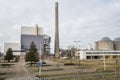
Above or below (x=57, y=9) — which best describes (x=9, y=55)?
below

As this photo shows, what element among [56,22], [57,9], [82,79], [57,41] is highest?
[57,9]

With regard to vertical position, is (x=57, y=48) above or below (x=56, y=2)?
below

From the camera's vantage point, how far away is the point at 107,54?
18988 centimetres

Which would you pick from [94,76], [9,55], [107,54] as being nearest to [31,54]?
[9,55]

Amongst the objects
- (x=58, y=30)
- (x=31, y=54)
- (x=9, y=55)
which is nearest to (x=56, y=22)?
(x=58, y=30)

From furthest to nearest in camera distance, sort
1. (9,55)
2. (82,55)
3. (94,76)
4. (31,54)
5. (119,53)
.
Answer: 1. (119,53)
2. (82,55)
3. (9,55)
4. (31,54)
5. (94,76)

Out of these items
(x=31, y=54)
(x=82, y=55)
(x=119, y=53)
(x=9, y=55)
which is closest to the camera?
(x=31, y=54)

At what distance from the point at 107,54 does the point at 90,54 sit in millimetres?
16196

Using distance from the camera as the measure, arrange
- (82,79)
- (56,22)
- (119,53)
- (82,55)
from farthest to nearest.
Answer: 1. (119,53)
2. (82,55)
3. (56,22)
4. (82,79)

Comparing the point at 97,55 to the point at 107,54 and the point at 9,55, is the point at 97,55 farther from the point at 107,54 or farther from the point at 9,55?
the point at 9,55

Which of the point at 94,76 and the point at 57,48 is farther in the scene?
the point at 57,48

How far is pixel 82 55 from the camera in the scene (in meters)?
183

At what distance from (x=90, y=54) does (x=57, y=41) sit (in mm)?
33796

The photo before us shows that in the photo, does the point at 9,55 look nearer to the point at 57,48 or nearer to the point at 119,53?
the point at 57,48
